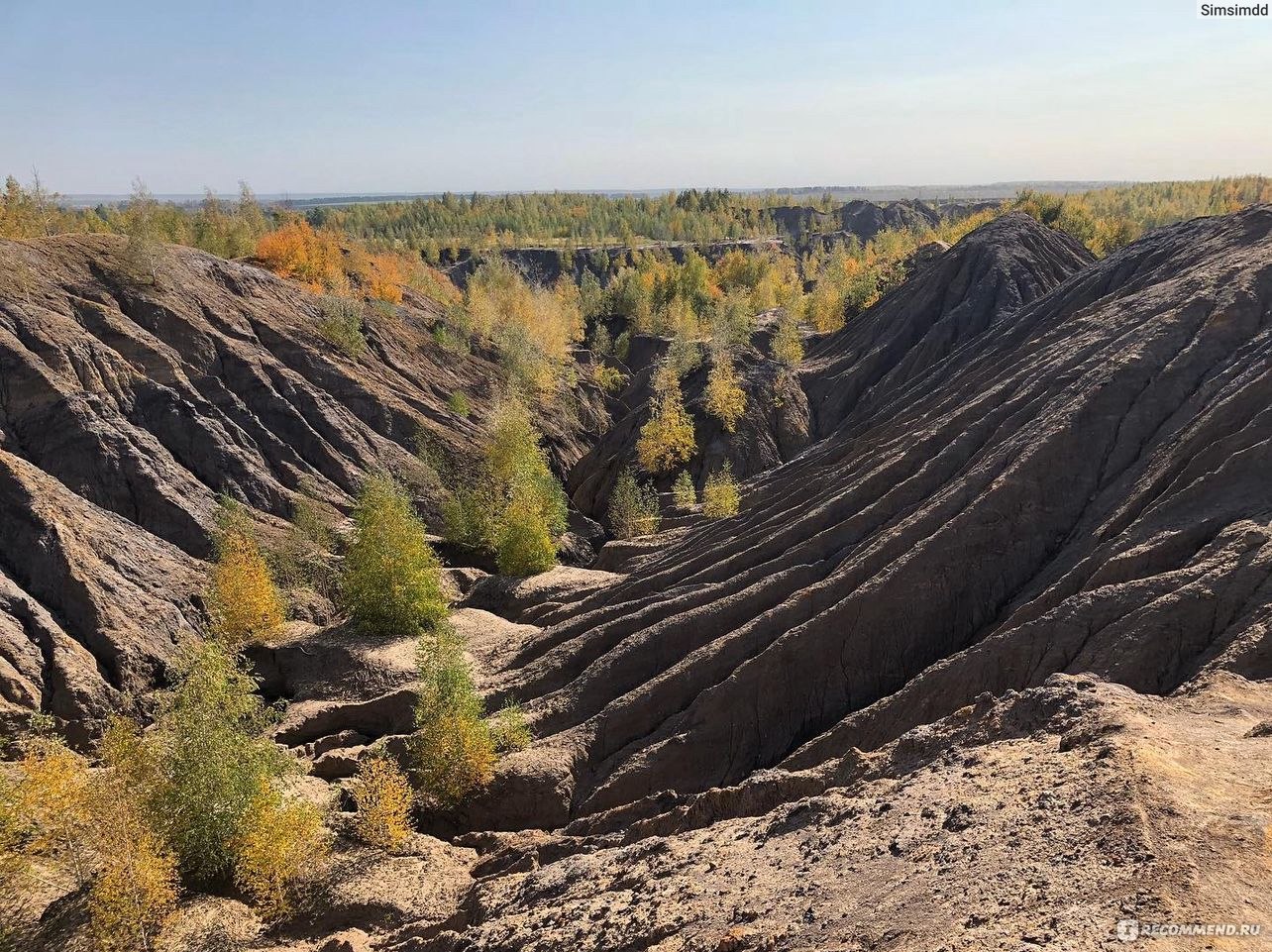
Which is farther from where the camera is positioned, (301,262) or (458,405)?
(301,262)

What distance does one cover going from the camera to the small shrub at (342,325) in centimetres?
6538

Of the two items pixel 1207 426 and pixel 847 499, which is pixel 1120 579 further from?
pixel 847 499

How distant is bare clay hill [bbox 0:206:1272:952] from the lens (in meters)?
12.5

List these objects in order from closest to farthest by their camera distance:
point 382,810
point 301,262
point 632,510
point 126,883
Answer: point 126,883 < point 382,810 < point 632,510 < point 301,262

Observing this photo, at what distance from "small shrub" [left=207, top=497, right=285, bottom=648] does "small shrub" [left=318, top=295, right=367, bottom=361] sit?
3053 centimetres

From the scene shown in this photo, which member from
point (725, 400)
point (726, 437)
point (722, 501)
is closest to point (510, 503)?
point (722, 501)

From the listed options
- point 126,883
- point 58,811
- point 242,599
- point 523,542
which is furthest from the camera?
point 523,542

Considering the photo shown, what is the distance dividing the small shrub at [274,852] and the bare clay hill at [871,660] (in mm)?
819

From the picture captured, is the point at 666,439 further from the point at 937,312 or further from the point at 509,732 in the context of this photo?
the point at 937,312

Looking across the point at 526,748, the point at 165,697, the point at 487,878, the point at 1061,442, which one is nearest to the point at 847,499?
the point at 1061,442

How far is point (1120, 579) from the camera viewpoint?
2173 centimetres

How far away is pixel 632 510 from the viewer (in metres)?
53.3

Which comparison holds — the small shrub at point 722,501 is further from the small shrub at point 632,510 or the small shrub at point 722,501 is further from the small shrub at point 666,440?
the small shrub at point 666,440

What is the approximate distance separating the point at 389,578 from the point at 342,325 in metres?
37.4
